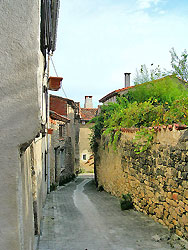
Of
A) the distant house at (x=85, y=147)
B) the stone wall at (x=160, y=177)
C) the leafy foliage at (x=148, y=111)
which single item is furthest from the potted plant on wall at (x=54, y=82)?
the distant house at (x=85, y=147)

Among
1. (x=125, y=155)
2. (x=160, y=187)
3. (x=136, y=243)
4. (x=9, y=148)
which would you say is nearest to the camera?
(x=9, y=148)

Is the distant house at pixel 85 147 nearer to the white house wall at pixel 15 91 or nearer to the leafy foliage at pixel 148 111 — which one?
the leafy foliage at pixel 148 111

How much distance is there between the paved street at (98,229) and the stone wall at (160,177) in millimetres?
397

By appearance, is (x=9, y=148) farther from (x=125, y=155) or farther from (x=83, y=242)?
(x=125, y=155)

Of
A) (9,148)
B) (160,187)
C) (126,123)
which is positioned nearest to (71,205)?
(126,123)

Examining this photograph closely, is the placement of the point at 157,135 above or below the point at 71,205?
above

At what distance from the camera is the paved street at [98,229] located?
6.55m

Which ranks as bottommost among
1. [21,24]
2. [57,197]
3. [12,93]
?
[57,197]

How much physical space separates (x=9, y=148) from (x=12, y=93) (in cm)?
47

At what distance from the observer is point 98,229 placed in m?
7.81

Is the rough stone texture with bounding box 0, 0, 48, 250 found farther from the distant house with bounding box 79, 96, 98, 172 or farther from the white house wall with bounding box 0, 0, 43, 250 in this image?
the distant house with bounding box 79, 96, 98, 172

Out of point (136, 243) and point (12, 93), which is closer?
point (12, 93)

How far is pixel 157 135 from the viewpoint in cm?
790

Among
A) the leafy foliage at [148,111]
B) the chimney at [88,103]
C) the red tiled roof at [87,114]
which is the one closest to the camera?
the leafy foliage at [148,111]
